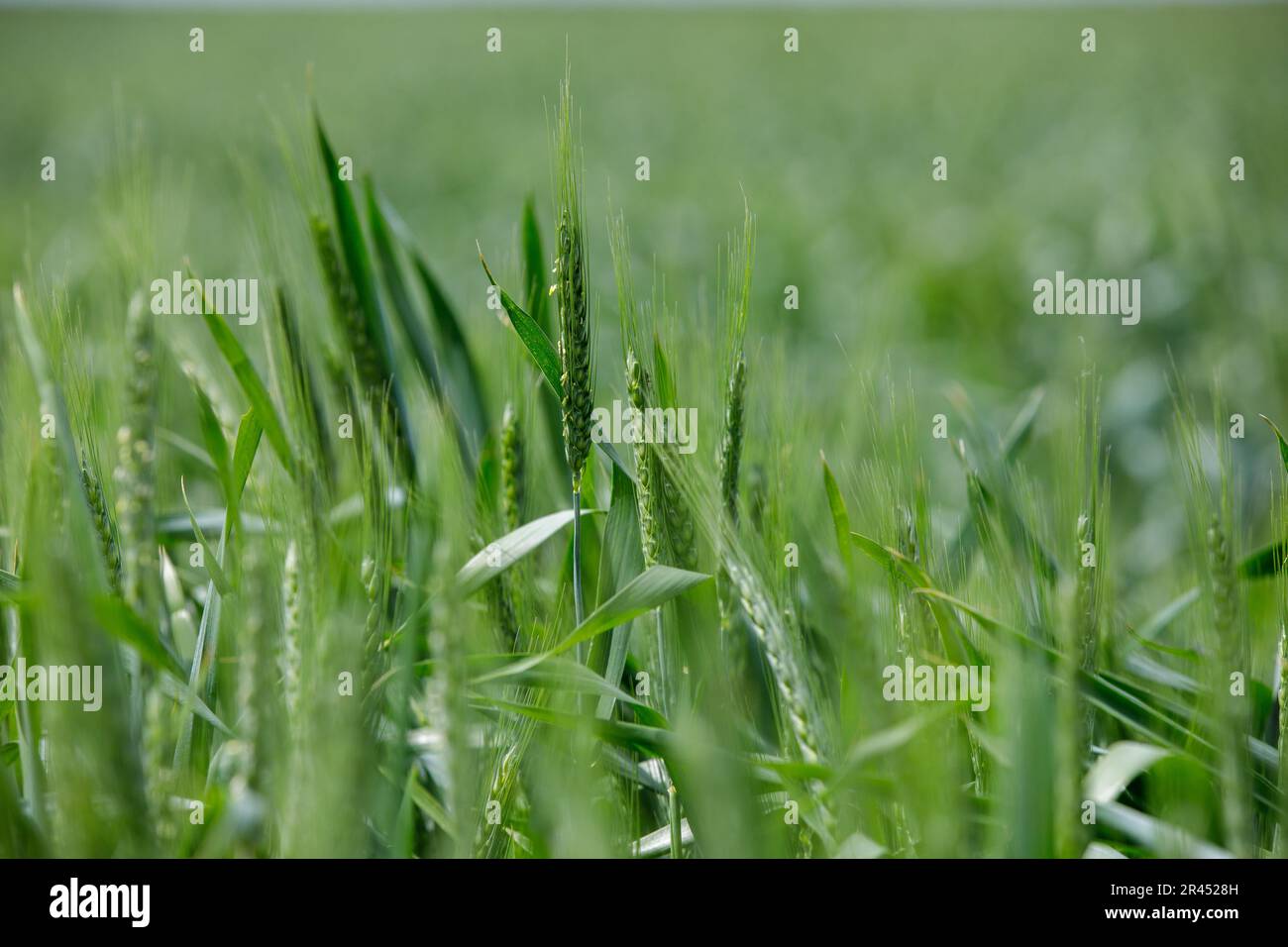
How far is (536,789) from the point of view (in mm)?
556

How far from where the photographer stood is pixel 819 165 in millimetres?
3707

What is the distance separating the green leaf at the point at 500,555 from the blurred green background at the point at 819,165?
0.49 ft

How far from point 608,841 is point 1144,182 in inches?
104

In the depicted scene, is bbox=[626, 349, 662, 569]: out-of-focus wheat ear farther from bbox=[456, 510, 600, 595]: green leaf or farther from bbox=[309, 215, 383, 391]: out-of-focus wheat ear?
bbox=[309, 215, 383, 391]: out-of-focus wheat ear

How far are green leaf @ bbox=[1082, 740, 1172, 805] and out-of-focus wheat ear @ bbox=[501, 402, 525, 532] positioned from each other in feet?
1.31

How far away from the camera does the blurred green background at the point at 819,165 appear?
5.81 feet

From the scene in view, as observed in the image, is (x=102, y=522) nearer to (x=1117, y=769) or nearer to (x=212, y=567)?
(x=212, y=567)

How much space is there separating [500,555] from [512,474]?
0.33 feet

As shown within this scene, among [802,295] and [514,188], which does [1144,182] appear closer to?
[802,295]

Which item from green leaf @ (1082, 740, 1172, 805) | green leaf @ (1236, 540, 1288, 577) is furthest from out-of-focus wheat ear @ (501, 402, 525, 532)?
green leaf @ (1236, 540, 1288, 577)

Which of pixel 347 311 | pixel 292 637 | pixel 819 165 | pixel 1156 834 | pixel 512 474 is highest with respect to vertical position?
pixel 819 165

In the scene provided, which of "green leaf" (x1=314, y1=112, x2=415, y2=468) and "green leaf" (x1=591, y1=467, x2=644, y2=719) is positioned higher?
"green leaf" (x1=314, y1=112, x2=415, y2=468)

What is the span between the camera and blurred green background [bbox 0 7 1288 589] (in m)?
1.77

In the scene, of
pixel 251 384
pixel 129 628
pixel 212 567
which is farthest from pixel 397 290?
pixel 129 628
